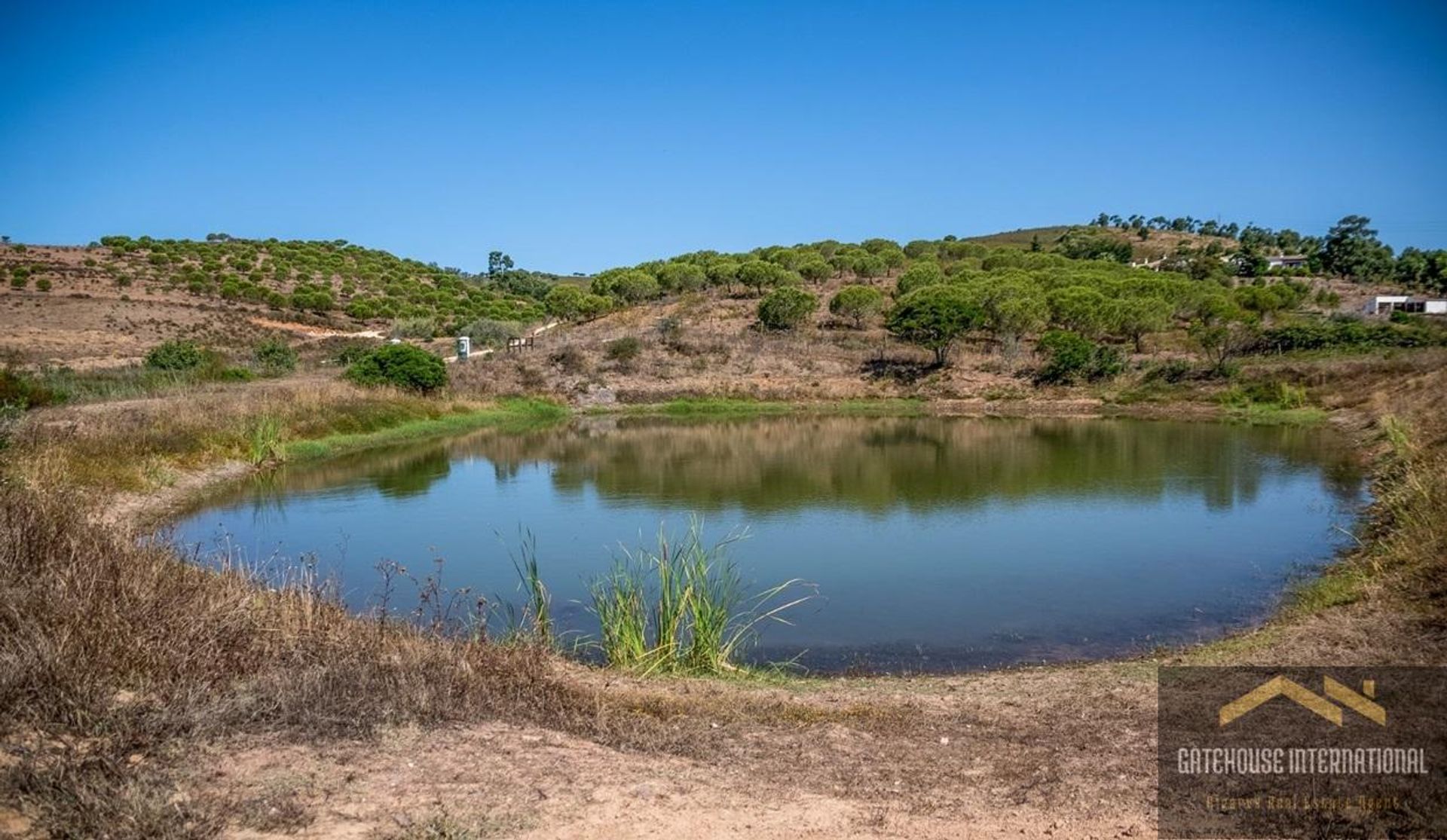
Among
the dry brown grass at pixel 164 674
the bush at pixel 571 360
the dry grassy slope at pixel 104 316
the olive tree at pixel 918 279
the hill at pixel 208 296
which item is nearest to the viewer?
the dry brown grass at pixel 164 674

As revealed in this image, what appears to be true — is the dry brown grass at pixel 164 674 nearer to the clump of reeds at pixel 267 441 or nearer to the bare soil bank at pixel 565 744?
the bare soil bank at pixel 565 744

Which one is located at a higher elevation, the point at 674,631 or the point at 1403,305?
the point at 1403,305

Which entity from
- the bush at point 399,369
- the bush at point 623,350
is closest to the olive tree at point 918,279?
the bush at point 623,350

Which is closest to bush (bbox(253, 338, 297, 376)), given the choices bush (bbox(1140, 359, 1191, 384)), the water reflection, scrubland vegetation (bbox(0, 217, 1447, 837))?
scrubland vegetation (bbox(0, 217, 1447, 837))

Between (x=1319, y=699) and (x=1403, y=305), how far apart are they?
58.6 meters

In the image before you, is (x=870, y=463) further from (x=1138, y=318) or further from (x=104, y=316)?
(x=104, y=316)

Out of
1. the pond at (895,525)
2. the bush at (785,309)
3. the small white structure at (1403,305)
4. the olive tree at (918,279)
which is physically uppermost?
the olive tree at (918,279)

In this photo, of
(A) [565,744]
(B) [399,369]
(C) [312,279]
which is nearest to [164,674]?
(A) [565,744]

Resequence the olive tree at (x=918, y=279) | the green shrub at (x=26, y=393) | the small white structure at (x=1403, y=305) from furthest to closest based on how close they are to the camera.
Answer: the small white structure at (x=1403, y=305)
the olive tree at (x=918, y=279)
the green shrub at (x=26, y=393)

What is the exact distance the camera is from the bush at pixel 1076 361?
122 feet

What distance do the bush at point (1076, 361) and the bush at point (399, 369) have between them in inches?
898

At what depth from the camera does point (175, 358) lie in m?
29.2

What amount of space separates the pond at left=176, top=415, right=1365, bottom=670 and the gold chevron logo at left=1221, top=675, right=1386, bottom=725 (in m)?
2.38

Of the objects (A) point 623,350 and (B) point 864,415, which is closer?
(B) point 864,415
